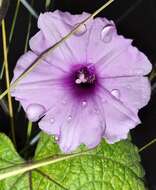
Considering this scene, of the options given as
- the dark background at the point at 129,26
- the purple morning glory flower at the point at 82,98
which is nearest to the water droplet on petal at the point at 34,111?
the purple morning glory flower at the point at 82,98

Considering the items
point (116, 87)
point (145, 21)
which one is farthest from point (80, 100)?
point (145, 21)

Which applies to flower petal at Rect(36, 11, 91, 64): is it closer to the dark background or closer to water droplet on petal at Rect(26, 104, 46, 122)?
water droplet on petal at Rect(26, 104, 46, 122)

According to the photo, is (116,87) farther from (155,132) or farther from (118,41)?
(155,132)

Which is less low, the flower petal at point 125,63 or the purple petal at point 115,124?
the flower petal at point 125,63

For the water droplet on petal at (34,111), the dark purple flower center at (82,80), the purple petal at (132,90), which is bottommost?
the purple petal at (132,90)

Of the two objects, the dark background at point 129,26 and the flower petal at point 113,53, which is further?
the dark background at point 129,26

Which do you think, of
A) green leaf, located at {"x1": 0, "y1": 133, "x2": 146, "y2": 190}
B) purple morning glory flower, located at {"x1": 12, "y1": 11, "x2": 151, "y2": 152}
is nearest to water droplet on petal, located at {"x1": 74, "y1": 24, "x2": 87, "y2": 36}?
purple morning glory flower, located at {"x1": 12, "y1": 11, "x2": 151, "y2": 152}

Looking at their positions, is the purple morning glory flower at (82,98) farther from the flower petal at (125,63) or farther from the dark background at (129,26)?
the dark background at (129,26)
